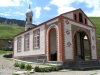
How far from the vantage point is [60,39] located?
601 inches

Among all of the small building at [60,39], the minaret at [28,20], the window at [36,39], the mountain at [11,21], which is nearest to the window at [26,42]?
the small building at [60,39]

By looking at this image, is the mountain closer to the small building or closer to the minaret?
the minaret

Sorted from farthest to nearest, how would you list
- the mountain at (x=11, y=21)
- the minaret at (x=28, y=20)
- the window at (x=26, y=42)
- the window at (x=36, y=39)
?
the mountain at (x=11, y=21) → the minaret at (x=28, y=20) → the window at (x=26, y=42) → the window at (x=36, y=39)

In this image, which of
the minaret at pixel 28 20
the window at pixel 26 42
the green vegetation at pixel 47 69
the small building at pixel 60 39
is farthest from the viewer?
the minaret at pixel 28 20

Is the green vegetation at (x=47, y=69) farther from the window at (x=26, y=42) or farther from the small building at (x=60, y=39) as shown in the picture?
the window at (x=26, y=42)

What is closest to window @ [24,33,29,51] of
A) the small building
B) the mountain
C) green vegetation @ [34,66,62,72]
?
the small building

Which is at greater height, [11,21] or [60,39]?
[11,21]

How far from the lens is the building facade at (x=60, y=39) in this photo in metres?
15.5

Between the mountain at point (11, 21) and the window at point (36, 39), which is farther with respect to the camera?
the mountain at point (11, 21)

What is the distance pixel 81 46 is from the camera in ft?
68.4

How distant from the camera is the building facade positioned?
15508 millimetres

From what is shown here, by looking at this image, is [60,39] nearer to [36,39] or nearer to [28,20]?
[36,39]

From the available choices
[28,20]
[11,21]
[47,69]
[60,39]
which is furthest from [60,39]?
[11,21]

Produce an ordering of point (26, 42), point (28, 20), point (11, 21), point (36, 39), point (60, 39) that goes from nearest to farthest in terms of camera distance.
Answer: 1. point (60, 39)
2. point (36, 39)
3. point (26, 42)
4. point (28, 20)
5. point (11, 21)
